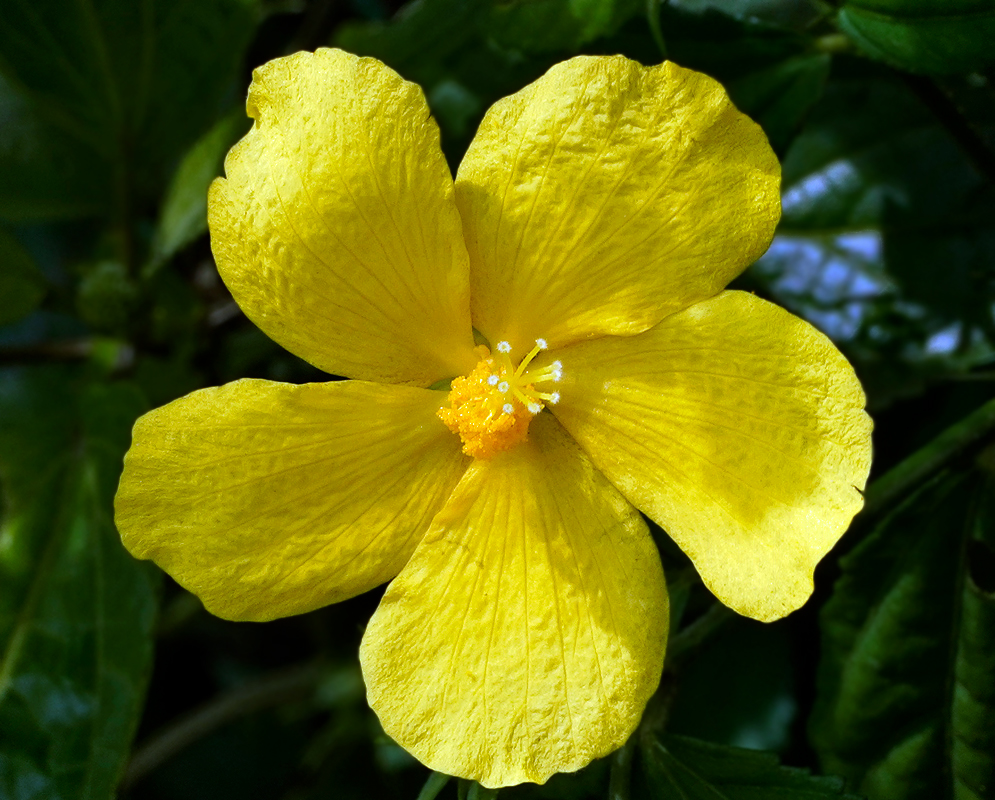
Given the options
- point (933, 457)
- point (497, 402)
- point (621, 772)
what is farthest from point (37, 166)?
point (933, 457)

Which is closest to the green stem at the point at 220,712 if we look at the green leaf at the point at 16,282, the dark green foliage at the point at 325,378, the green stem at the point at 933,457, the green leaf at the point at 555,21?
the dark green foliage at the point at 325,378

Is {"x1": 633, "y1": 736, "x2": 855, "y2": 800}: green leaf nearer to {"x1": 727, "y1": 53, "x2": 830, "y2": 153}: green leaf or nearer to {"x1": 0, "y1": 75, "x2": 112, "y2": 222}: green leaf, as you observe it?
{"x1": 727, "y1": 53, "x2": 830, "y2": 153}: green leaf

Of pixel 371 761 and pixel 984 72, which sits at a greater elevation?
pixel 984 72

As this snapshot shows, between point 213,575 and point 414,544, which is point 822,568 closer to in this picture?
point 414,544

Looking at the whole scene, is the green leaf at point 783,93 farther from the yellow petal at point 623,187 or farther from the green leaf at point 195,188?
the green leaf at point 195,188

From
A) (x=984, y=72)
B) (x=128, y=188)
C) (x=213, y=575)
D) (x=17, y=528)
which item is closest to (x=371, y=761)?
(x=17, y=528)
